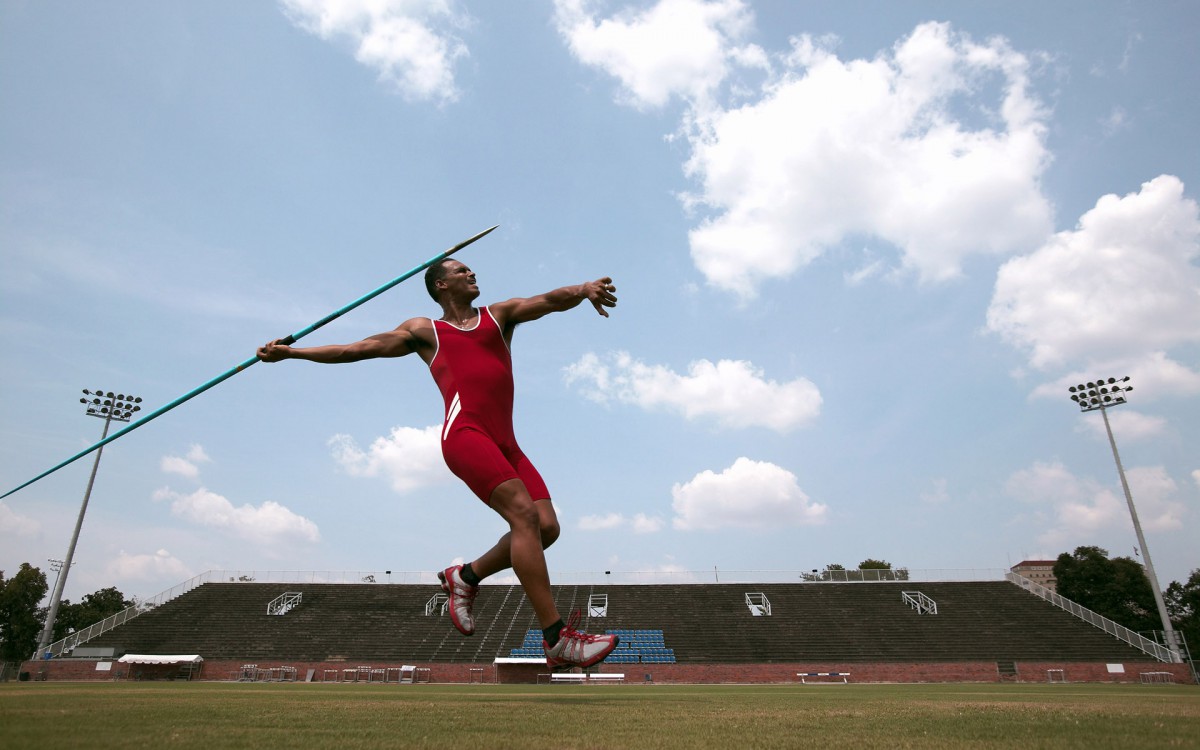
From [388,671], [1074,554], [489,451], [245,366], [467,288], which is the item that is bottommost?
[388,671]

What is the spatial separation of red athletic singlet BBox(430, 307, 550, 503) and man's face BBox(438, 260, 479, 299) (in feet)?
0.72

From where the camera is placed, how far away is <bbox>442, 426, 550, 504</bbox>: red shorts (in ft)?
14.2

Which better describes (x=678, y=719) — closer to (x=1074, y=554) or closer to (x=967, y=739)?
(x=967, y=739)

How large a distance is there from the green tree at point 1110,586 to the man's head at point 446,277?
6499cm

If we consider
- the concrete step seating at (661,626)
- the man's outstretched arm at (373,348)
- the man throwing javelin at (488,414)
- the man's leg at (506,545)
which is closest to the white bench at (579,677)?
the concrete step seating at (661,626)

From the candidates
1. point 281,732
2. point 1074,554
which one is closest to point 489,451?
point 281,732

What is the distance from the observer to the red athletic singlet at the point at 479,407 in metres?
4.36

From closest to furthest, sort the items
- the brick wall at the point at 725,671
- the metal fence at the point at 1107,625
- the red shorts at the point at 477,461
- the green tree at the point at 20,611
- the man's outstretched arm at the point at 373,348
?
the red shorts at the point at 477,461 → the man's outstretched arm at the point at 373,348 → the brick wall at the point at 725,671 → the metal fence at the point at 1107,625 → the green tree at the point at 20,611

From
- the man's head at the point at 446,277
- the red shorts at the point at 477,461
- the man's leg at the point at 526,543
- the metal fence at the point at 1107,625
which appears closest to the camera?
the man's leg at the point at 526,543

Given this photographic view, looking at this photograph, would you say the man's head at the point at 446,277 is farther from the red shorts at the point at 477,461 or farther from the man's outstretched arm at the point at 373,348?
the red shorts at the point at 477,461

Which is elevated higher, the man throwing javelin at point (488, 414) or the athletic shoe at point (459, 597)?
the man throwing javelin at point (488, 414)

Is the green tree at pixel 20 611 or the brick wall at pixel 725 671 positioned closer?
the brick wall at pixel 725 671

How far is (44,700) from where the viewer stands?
15.0 ft

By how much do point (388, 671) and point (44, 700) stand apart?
26268 millimetres
